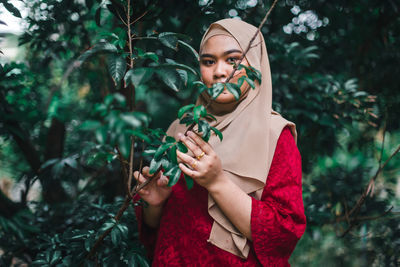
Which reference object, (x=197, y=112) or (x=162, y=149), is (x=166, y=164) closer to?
(x=162, y=149)

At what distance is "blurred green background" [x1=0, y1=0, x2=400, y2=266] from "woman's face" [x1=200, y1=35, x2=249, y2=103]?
0.42 feet

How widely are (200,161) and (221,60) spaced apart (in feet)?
1.38

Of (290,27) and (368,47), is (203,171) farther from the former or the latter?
(368,47)

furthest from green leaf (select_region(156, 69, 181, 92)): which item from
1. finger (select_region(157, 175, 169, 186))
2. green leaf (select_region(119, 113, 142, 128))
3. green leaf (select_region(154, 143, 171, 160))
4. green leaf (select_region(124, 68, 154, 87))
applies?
finger (select_region(157, 175, 169, 186))

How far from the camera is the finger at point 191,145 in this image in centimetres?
98

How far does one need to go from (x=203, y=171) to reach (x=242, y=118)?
0.29 metres

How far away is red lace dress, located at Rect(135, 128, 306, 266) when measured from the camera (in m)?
1.06

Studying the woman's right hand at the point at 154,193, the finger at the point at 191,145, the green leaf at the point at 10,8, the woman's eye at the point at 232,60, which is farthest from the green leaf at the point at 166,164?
the green leaf at the point at 10,8

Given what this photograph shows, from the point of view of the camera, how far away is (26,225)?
73.1 inches

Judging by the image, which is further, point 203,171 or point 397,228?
point 397,228

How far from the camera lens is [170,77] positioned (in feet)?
2.87

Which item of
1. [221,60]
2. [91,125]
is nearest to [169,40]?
[221,60]

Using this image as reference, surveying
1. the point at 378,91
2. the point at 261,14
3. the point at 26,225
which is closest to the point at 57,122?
the point at 26,225

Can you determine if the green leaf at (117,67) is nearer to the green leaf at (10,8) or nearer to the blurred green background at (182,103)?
the blurred green background at (182,103)
